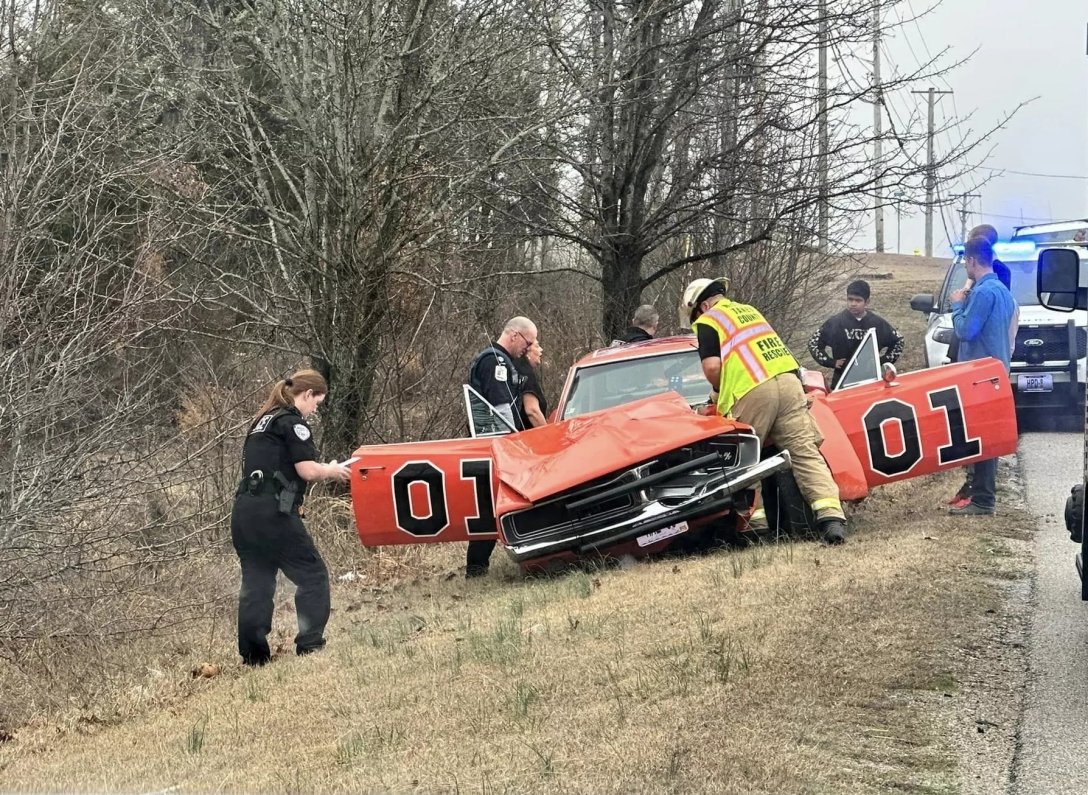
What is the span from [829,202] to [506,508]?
8.29 m

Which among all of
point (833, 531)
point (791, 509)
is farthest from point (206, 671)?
point (833, 531)

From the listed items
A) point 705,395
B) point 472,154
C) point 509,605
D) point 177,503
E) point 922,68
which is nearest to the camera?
point 509,605

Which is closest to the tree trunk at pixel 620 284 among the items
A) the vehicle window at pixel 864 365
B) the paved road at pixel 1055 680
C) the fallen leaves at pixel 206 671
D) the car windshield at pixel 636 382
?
the car windshield at pixel 636 382

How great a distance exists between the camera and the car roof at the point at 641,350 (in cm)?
1011

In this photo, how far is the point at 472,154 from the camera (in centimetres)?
1334

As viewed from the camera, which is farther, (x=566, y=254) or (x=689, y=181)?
(x=566, y=254)

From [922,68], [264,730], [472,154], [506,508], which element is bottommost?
[264,730]

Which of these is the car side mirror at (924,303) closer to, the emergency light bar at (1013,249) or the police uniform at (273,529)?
the emergency light bar at (1013,249)

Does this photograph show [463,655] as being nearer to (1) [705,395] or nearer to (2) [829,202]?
(1) [705,395]

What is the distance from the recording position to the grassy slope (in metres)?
4.45

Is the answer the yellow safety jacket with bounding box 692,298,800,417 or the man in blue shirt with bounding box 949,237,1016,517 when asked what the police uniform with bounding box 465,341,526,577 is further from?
the man in blue shirt with bounding box 949,237,1016,517

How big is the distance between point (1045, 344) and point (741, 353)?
8.43 metres

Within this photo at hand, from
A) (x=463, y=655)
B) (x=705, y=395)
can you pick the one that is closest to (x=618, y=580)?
(x=463, y=655)

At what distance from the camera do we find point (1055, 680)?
17.6 ft
